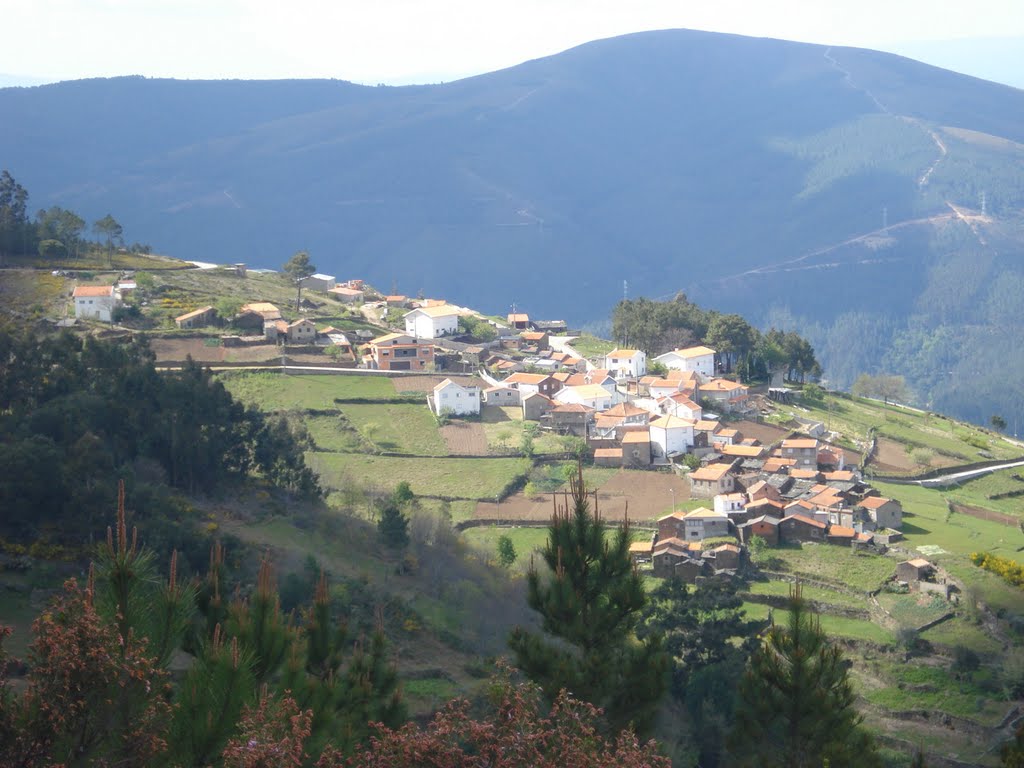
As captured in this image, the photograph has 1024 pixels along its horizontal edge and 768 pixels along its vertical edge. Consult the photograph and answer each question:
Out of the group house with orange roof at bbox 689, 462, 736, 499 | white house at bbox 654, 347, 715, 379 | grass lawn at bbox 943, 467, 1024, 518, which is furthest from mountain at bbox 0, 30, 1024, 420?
house with orange roof at bbox 689, 462, 736, 499

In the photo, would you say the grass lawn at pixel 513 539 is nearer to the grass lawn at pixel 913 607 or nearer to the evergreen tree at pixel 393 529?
the evergreen tree at pixel 393 529

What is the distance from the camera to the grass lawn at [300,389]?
40.1 meters

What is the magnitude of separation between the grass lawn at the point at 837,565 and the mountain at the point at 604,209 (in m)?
84.9

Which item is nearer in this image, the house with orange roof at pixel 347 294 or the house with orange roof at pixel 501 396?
the house with orange roof at pixel 501 396

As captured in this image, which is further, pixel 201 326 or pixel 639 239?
pixel 639 239

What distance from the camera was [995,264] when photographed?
5492 inches

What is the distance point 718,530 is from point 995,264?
117965 millimetres

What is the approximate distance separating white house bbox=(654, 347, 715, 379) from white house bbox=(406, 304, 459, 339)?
9642 mm

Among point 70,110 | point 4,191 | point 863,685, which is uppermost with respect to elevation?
point 70,110

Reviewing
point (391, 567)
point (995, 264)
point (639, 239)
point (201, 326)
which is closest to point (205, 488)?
point (391, 567)

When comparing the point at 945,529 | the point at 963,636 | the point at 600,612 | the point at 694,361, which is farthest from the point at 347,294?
the point at 600,612

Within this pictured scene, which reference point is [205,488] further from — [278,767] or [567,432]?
[278,767]

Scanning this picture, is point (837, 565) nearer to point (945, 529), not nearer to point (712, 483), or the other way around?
point (945, 529)

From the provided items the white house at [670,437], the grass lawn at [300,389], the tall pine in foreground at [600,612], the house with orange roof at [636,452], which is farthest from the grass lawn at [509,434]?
the tall pine in foreground at [600,612]
